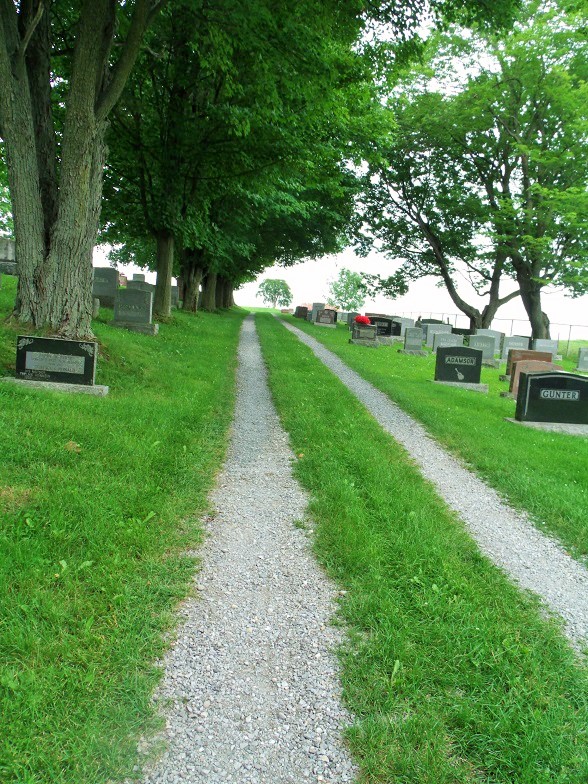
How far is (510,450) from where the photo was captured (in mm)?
7031

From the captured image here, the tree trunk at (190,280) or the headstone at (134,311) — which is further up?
the tree trunk at (190,280)

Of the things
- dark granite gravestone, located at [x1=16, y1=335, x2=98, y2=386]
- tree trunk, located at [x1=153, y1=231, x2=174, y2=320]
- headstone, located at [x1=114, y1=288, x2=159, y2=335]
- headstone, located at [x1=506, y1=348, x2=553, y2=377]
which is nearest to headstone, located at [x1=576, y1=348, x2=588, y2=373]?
headstone, located at [x1=506, y1=348, x2=553, y2=377]

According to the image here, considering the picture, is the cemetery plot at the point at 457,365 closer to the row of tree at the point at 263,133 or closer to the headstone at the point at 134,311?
the row of tree at the point at 263,133

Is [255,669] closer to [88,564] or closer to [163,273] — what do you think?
[88,564]

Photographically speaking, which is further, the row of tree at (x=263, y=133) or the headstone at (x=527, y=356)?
the headstone at (x=527, y=356)

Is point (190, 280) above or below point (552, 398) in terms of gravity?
above

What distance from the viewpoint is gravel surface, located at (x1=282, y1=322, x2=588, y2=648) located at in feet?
11.7

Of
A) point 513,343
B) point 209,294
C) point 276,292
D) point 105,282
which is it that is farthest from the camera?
point 276,292

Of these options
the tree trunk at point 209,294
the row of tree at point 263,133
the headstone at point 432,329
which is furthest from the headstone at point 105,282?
the headstone at point 432,329

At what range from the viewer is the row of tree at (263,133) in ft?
25.9

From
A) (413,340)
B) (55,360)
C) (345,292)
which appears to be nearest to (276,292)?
(345,292)

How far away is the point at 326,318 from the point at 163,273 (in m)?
19.2

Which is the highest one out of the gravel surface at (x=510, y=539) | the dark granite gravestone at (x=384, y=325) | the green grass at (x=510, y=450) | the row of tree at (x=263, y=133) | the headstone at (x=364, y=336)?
the row of tree at (x=263, y=133)

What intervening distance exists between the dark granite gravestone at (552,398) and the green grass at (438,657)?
4.73 m
